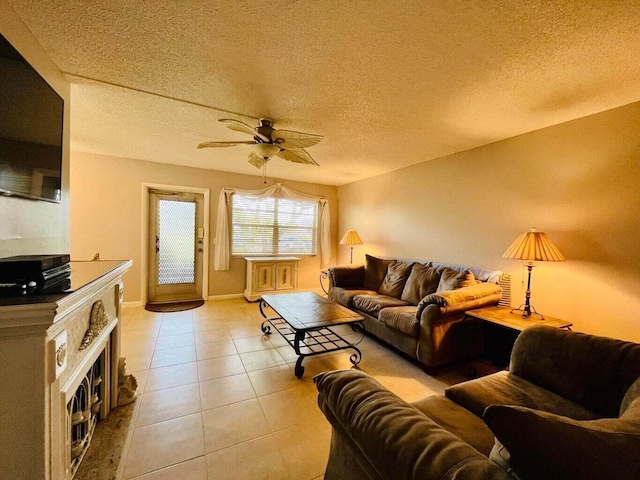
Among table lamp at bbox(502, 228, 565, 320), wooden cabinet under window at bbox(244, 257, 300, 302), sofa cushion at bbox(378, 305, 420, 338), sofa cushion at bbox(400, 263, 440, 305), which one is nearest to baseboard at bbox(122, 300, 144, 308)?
wooden cabinet under window at bbox(244, 257, 300, 302)

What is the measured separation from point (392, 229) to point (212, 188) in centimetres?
318

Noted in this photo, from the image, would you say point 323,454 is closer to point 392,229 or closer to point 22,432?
point 22,432

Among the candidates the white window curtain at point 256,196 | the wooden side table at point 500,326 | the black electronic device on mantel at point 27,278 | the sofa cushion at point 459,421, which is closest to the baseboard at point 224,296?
the white window curtain at point 256,196

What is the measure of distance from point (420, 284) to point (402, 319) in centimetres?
71

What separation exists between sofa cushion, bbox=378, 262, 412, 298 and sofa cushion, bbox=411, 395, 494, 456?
210 centimetres

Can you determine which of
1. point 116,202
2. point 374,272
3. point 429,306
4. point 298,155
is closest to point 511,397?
point 429,306

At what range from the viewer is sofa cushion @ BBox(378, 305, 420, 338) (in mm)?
2455

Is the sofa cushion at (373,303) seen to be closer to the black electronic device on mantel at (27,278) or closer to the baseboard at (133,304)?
the black electronic device on mantel at (27,278)

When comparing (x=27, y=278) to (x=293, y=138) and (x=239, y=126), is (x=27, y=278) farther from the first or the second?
(x=293, y=138)

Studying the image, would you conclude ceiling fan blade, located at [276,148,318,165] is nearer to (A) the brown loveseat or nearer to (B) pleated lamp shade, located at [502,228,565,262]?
(A) the brown loveseat

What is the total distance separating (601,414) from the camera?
1.18 metres

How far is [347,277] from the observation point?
12.7 feet

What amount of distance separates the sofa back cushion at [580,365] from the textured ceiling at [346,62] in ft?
5.16

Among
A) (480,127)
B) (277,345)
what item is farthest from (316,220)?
(480,127)
